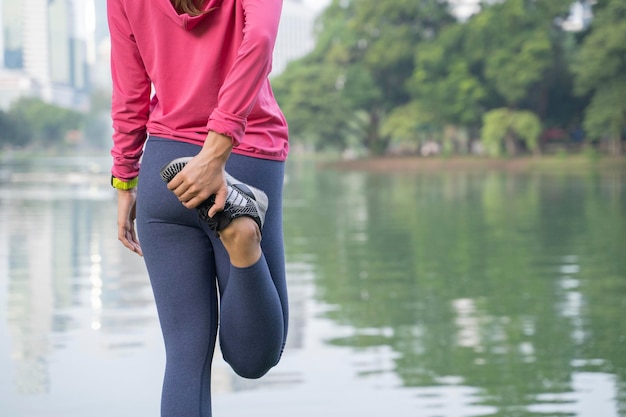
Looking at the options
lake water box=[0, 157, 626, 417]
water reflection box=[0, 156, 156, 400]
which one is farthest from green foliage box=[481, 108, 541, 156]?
lake water box=[0, 157, 626, 417]

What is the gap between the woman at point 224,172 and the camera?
1.39 metres

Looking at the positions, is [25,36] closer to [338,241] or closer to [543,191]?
[543,191]

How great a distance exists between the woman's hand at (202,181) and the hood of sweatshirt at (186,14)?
18 centimetres

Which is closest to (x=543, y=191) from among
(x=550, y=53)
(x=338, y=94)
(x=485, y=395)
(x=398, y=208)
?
(x=398, y=208)

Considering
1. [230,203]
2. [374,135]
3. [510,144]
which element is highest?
[230,203]

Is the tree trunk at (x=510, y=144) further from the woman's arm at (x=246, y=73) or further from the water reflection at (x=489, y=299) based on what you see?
the woman's arm at (x=246, y=73)

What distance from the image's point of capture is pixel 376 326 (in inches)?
163

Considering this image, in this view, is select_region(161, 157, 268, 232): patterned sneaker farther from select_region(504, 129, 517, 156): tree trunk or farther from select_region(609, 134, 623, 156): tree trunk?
select_region(504, 129, 517, 156): tree trunk

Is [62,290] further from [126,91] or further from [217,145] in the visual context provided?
[217,145]

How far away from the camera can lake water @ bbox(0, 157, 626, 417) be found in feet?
9.55

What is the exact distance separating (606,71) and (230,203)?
29.8m

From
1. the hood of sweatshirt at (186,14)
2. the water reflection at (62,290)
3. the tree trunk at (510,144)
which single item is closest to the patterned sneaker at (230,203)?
the hood of sweatshirt at (186,14)

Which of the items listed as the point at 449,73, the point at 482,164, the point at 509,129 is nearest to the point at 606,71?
the point at 509,129

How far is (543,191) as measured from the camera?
1553cm
